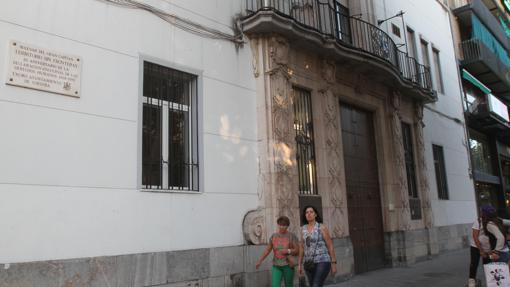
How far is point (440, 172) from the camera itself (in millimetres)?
16234

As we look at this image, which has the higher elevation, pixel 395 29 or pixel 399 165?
pixel 395 29

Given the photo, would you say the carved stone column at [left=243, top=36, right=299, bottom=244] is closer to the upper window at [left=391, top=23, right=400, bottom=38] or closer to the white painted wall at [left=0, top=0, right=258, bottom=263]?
the white painted wall at [left=0, top=0, right=258, bottom=263]

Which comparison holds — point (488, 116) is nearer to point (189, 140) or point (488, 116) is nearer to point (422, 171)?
point (422, 171)

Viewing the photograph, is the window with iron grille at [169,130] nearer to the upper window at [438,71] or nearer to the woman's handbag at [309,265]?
the woman's handbag at [309,265]

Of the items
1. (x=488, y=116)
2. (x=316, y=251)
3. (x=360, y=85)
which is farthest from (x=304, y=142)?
(x=488, y=116)

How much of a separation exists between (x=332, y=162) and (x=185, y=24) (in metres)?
4.56

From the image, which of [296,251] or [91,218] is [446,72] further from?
[91,218]

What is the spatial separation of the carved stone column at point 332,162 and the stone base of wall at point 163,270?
1.51 feet

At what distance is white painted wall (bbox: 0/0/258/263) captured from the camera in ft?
18.6

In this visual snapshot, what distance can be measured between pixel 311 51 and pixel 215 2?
266 cm

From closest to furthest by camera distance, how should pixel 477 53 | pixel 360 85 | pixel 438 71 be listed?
1. pixel 360 85
2. pixel 438 71
3. pixel 477 53

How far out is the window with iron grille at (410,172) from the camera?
13745mm

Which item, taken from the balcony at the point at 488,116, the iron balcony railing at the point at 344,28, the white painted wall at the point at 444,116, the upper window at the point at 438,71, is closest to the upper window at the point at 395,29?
the white painted wall at the point at 444,116

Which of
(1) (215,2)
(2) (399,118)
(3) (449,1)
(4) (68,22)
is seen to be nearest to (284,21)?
(1) (215,2)
